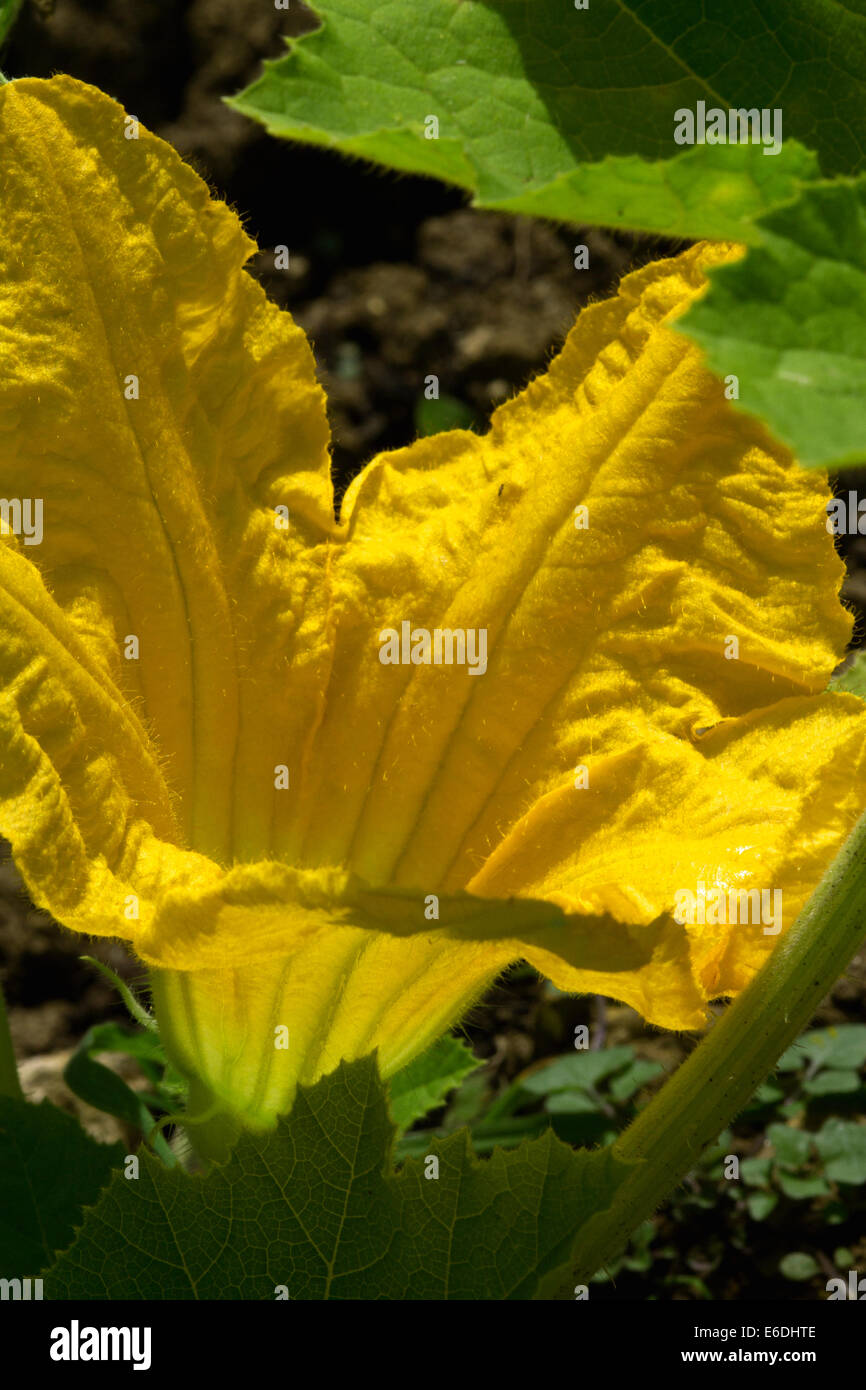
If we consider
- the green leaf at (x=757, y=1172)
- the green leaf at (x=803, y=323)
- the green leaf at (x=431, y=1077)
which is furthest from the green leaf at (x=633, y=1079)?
the green leaf at (x=803, y=323)

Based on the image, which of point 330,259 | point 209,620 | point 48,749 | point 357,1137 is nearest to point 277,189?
point 330,259

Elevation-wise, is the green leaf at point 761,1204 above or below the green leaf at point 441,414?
below

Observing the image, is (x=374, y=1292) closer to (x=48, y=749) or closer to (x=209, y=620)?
(x=48, y=749)

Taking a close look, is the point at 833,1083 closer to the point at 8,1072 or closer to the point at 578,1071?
the point at 578,1071

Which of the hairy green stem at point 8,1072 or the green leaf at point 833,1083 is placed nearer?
the hairy green stem at point 8,1072

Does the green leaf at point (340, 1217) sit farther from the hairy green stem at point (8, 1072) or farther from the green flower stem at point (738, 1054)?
the hairy green stem at point (8, 1072)

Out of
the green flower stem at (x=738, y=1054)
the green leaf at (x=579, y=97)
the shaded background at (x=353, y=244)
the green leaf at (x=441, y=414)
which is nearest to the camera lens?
the green leaf at (x=579, y=97)

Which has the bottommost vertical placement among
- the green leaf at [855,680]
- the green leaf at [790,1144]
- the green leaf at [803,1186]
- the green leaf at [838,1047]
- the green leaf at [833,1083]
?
the green leaf at [803,1186]

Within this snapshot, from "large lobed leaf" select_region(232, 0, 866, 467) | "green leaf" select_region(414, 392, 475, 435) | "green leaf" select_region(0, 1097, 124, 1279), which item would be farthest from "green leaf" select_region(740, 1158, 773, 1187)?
"green leaf" select_region(414, 392, 475, 435)
